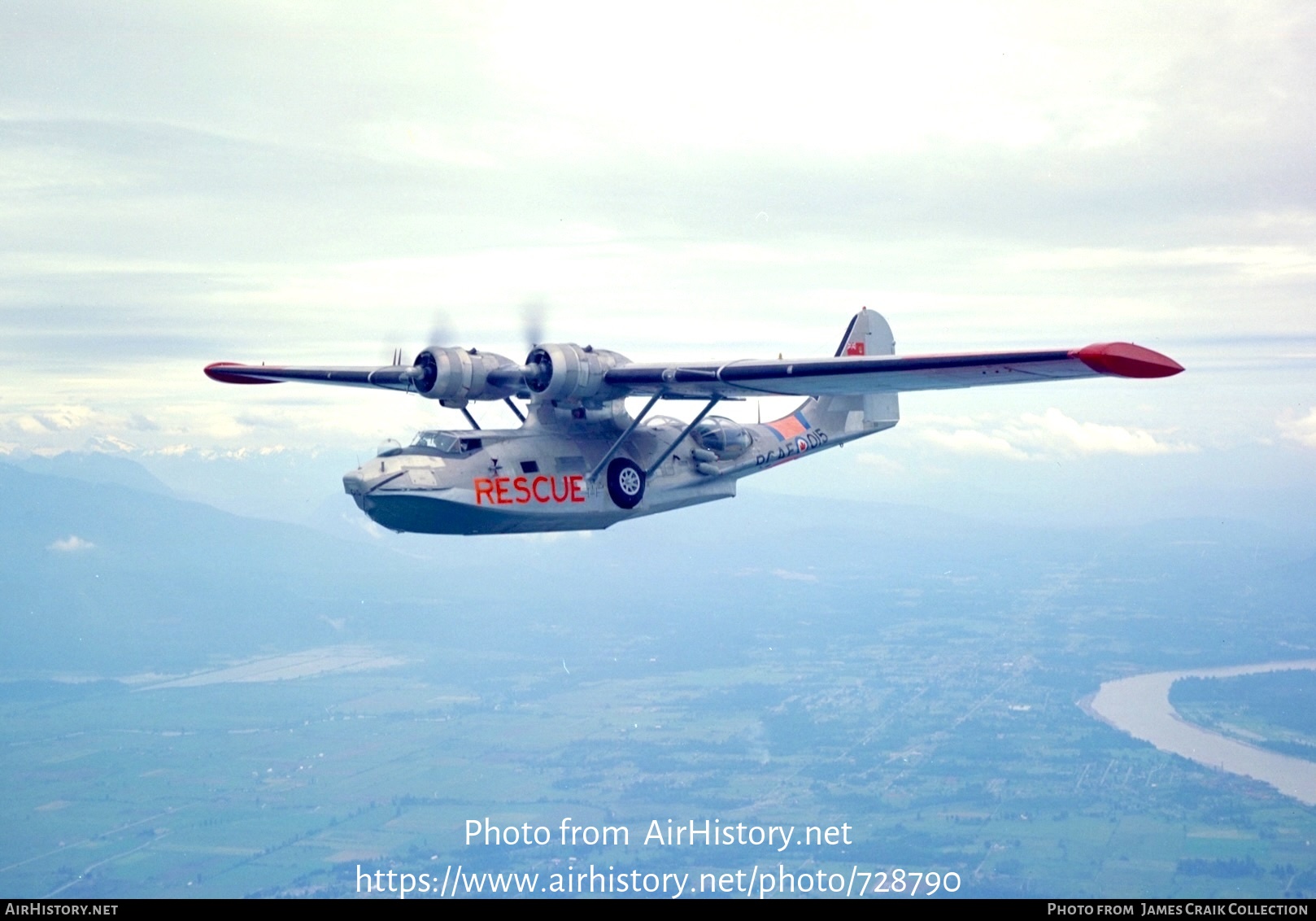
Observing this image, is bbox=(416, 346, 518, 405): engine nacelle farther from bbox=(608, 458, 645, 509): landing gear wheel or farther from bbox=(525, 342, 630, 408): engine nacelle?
bbox=(608, 458, 645, 509): landing gear wheel

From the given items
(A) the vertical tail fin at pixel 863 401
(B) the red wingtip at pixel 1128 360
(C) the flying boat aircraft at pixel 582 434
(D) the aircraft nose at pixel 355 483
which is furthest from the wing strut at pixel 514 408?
(B) the red wingtip at pixel 1128 360

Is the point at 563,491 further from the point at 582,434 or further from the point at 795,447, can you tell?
the point at 795,447

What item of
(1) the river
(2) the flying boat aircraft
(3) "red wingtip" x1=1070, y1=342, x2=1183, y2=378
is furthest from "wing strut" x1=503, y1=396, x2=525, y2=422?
(1) the river

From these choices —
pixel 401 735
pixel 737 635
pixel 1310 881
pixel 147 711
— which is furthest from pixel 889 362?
pixel 737 635

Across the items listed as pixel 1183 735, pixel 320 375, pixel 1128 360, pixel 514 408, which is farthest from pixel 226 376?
pixel 1183 735

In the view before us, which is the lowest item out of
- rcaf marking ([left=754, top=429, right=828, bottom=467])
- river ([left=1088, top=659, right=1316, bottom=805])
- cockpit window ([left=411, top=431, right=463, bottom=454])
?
river ([left=1088, top=659, right=1316, bottom=805])

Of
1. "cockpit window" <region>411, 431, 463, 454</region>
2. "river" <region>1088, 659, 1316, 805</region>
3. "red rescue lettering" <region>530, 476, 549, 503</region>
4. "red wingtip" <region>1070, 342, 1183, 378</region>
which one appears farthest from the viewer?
"river" <region>1088, 659, 1316, 805</region>
